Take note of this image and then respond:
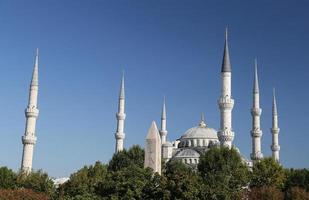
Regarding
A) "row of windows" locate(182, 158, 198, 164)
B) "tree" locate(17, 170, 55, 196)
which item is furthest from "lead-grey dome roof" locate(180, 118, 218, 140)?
"tree" locate(17, 170, 55, 196)

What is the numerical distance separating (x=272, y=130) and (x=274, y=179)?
74.3 feet

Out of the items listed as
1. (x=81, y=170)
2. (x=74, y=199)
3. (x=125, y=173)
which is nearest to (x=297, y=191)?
(x=125, y=173)

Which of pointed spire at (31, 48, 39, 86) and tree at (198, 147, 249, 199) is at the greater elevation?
pointed spire at (31, 48, 39, 86)

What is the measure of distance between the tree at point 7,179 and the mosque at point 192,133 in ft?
17.0

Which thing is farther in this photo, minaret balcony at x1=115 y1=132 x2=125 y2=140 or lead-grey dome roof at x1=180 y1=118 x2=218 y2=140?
lead-grey dome roof at x1=180 y1=118 x2=218 y2=140

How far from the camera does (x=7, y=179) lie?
48312mm

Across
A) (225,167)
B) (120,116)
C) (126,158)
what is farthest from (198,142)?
(225,167)

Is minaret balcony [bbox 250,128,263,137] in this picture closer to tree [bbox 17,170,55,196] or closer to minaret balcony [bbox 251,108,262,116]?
minaret balcony [bbox 251,108,262,116]

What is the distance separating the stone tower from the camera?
3512 cm

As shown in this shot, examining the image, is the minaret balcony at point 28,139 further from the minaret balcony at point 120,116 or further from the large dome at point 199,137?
the large dome at point 199,137

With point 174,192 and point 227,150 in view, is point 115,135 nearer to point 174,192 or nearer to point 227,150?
point 227,150

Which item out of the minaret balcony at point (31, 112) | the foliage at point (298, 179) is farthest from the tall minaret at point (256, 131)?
the minaret balcony at point (31, 112)

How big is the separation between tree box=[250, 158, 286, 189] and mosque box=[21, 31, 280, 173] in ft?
20.6

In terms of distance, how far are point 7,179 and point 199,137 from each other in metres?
40.1
